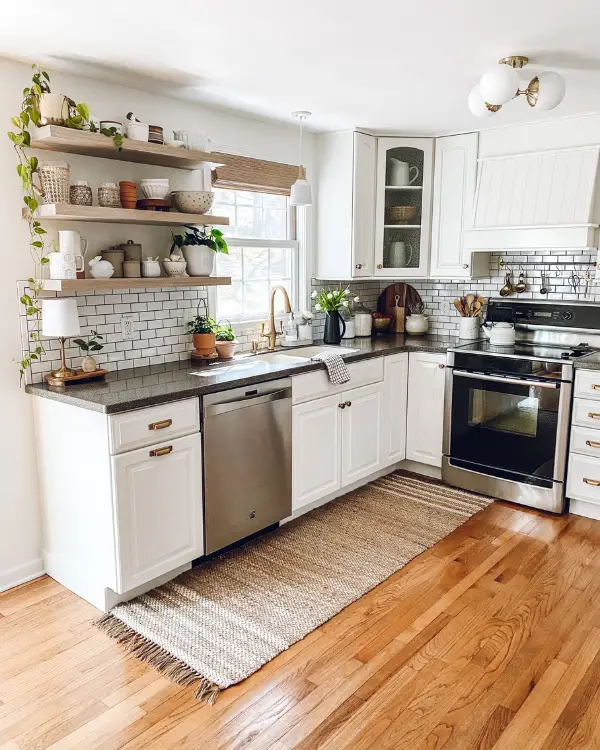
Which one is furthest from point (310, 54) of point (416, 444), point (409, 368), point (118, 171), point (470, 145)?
point (416, 444)

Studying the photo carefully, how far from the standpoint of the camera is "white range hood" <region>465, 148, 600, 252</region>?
141 inches

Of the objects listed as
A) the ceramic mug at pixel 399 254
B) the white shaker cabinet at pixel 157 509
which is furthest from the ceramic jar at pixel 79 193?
the ceramic mug at pixel 399 254

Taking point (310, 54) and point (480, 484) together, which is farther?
point (480, 484)

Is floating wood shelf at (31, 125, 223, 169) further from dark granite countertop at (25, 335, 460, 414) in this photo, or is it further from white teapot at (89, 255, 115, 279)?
dark granite countertop at (25, 335, 460, 414)

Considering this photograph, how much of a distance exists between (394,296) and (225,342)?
177cm

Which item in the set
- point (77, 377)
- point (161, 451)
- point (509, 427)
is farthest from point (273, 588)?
point (509, 427)

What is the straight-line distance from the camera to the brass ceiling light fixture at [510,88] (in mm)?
2420

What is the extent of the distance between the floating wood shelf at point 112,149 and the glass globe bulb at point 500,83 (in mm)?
1364

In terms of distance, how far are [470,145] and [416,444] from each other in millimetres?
1984

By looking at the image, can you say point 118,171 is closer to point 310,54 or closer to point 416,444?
point 310,54

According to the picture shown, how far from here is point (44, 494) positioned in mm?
2887

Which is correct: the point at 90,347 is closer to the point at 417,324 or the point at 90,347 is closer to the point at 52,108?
the point at 52,108

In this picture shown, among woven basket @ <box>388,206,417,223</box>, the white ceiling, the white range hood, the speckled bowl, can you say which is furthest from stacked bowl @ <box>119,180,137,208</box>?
the white range hood

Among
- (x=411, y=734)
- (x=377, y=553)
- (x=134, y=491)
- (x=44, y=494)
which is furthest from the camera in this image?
(x=377, y=553)
